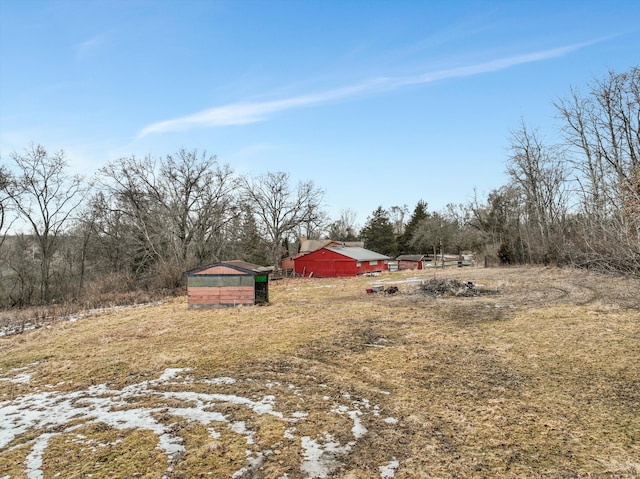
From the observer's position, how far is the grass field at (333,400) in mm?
3551

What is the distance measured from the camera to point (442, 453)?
3.67 m

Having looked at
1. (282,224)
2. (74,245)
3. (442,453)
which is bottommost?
(442,453)

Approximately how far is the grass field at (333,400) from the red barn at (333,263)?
21.6 metres

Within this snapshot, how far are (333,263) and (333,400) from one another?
27304 millimetres

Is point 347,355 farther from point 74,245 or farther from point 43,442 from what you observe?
point 74,245

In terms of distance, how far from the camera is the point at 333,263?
3234cm

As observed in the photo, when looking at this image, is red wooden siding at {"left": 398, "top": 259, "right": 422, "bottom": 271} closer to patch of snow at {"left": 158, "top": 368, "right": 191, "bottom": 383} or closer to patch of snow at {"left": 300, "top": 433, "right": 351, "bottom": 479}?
patch of snow at {"left": 158, "top": 368, "right": 191, "bottom": 383}

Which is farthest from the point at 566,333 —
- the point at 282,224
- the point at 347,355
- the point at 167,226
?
the point at 282,224

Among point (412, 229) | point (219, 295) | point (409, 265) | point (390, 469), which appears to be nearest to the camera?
point (390, 469)

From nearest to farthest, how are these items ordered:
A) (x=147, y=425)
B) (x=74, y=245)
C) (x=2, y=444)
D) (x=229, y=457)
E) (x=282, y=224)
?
1. (x=229, y=457)
2. (x=2, y=444)
3. (x=147, y=425)
4. (x=74, y=245)
5. (x=282, y=224)

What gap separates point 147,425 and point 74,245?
28.9 meters

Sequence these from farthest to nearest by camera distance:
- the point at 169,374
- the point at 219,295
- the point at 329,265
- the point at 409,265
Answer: the point at 409,265, the point at 329,265, the point at 219,295, the point at 169,374

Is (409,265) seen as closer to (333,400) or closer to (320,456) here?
(333,400)

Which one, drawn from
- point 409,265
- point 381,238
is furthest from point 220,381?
Answer: point 381,238
